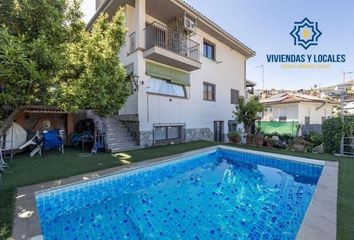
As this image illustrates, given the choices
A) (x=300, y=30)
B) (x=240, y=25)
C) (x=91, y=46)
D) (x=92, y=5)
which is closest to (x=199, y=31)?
(x=240, y=25)

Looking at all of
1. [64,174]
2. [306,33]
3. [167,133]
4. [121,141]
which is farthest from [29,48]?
[306,33]

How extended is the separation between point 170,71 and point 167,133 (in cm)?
441

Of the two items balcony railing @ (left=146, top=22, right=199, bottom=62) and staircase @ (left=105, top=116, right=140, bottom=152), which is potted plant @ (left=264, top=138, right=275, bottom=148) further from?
staircase @ (left=105, top=116, right=140, bottom=152)

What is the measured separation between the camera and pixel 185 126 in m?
15.0

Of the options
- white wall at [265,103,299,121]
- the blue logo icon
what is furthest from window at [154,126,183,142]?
white wall at [265,103,299,121]

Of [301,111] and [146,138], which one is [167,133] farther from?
[301,111]

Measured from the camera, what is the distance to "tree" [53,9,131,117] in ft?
22.3

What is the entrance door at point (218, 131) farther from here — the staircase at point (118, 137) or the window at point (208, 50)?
the staircase at point (118, 137)

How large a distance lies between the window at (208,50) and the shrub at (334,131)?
A: 10098 millimetres

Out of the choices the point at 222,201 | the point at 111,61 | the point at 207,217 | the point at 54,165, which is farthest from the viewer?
the point at 111,61

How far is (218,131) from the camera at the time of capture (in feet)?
60.3

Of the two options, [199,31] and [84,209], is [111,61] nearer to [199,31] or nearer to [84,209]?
[84,209]

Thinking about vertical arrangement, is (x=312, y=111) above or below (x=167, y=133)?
above

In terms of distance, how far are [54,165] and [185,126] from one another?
30.2 feet
